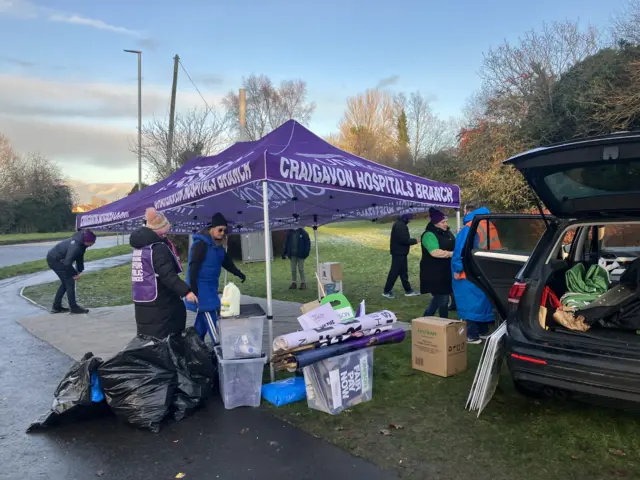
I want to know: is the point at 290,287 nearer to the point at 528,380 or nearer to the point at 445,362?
the point at 445,362

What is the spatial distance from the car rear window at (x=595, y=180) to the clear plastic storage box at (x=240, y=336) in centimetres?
275

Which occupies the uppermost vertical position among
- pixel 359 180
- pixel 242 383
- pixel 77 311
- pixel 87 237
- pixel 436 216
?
pixel 359 180

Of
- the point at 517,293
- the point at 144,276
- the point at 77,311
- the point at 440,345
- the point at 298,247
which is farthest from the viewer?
the point at 298,247

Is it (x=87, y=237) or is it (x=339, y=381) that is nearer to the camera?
(x=339, y=381)

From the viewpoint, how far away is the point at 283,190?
678cm

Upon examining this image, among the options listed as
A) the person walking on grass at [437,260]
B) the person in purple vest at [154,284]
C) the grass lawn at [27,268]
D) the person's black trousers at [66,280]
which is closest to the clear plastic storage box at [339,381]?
the person in purple vest at [154,284]

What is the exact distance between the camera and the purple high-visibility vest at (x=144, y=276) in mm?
4426

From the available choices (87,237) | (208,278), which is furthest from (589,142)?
(87,237)

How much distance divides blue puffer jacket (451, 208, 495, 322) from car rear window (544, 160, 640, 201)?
172cm

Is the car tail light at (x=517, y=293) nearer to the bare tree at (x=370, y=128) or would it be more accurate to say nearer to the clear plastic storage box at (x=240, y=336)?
the clear plastic storage box at (x=240, y=336)

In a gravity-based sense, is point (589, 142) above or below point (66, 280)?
above

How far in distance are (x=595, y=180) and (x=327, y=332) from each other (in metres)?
2.41

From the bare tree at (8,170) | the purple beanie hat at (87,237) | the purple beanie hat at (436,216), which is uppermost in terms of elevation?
the bare tree at (8,170)

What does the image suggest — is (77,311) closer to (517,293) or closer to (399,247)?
(399,247)
